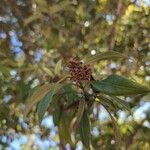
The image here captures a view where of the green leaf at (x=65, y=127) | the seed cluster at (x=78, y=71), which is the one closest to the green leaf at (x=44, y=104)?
the seed cluster at (x=78, y=71)

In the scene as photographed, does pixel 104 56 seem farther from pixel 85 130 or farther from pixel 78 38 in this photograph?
pixel 78 38

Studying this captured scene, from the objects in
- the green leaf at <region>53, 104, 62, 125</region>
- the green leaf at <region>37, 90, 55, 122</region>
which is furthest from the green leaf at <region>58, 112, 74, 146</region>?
the green leaf at <region>37, 90, 55, 122</region>

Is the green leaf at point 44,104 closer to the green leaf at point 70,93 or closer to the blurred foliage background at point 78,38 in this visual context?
the green leaf at point 70,93

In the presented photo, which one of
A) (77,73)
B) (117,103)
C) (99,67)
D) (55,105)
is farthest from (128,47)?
(77,73)

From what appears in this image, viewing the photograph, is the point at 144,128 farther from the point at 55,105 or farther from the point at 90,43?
the point at 55,105

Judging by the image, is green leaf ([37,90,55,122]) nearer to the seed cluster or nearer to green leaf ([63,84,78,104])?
the seed cluster
